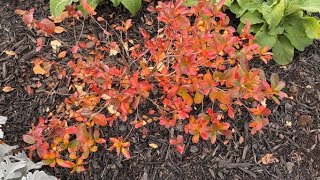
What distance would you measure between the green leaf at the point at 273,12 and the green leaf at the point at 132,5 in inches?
33.1

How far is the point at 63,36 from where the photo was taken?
3156 mm

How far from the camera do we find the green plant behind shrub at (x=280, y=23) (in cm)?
308

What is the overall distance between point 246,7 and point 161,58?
843 millimetres

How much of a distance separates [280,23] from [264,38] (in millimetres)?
182

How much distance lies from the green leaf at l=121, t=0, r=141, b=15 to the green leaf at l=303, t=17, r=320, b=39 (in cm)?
113

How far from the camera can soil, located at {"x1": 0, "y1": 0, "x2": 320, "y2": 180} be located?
9.25ft

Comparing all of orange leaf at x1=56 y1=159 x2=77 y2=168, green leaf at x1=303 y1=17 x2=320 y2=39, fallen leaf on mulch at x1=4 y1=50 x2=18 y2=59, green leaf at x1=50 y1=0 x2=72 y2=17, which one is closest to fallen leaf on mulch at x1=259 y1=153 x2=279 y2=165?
green leaf at x1=303 y1=17 x2=320 y2=39

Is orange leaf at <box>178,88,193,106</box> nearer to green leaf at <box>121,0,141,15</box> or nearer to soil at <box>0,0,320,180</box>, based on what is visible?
soil at <box>0,0,320,180</box>

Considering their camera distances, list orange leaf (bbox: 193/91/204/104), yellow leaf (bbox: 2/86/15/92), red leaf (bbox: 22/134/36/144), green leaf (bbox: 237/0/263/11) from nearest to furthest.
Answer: red leaf (bbox: 22/134/36/144) → orange leaf (bbox: 193/91/204/104) → yellow leaf (bbox: 2/86/15/92) → green leaf (bbox: 237/0/263/11)

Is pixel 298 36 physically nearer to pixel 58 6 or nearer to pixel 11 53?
pixel 58 6

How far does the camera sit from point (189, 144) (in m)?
2.89

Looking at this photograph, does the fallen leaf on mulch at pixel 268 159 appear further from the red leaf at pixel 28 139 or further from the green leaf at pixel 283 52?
the red leaf at pixel 28 139

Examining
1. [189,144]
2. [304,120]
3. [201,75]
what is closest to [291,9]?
[304,120]

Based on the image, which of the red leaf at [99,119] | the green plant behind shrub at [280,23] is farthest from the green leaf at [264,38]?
the red leaf at [99,119]
